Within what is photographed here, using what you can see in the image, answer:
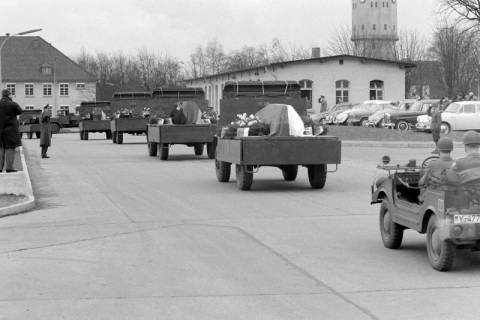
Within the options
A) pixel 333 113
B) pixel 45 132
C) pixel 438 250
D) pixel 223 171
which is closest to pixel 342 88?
pixel 333 113

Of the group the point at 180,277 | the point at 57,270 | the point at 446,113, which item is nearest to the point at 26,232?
the point at 57,270

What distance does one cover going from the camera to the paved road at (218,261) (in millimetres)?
7723

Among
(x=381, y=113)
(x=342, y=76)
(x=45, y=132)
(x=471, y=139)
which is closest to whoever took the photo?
(x=471, y=139)

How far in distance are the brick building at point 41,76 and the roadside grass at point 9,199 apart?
103843 millimetres

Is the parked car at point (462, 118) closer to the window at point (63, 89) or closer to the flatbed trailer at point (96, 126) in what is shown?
the flatbed trailer at point (96, 126)

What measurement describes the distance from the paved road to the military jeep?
25 centimetres

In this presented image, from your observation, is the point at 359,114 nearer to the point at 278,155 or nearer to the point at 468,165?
the point at 278,155

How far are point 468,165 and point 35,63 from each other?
11510 cm

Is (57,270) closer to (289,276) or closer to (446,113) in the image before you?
(289,276)

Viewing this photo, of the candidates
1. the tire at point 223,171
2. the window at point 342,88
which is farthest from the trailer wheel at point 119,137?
the window at point 342,88

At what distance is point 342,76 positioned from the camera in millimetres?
71188

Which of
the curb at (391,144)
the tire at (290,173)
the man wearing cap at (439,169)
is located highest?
the man wearing cap at (439,169)

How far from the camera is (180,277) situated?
29.8ft

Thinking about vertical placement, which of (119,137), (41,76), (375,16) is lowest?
(119,137)
